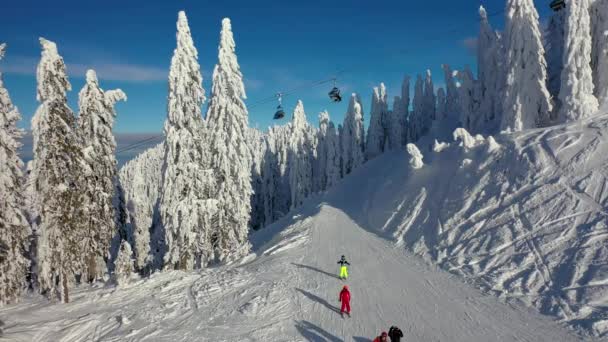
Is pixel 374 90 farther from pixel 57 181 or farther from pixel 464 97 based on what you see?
pixel 57 181

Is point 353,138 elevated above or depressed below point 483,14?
below

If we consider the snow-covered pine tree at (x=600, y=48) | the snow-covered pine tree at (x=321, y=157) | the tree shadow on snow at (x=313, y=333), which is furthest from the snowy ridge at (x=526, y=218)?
the snow-covered pine tree at (x=321, y=157)

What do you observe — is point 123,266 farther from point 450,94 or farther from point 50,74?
point 450,94

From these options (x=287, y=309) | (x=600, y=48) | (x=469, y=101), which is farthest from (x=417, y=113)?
(x=287, y=309)

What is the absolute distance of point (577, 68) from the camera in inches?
1061

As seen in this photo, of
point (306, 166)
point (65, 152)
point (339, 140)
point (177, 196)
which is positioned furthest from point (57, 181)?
point (339, 140)

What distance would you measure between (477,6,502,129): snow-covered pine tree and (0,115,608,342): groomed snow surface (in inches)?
652

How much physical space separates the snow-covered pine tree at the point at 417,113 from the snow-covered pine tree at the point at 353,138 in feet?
29.6

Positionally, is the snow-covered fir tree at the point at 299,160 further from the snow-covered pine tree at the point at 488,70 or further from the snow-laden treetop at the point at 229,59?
the snow-laden treetop at the point at 229,59

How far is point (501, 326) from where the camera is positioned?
12.8 metres

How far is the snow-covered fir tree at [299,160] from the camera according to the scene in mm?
64312

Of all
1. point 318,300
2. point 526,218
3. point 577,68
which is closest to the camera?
point 318,300

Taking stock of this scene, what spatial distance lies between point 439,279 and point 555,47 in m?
35.2

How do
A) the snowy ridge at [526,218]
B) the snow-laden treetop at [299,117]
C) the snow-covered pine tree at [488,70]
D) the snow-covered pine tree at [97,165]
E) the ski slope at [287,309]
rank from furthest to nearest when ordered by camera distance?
the snow-laden treetop at [299,117] < the snow-covered pine tree at [488,70] < the snow-covered pine tree at [97,165] < the snowy ridge at [526,218] < the ski slope at [287,309]
